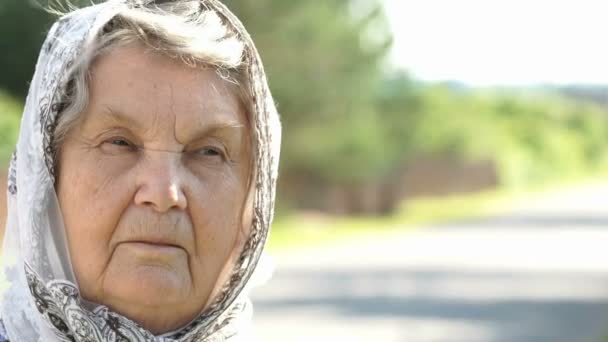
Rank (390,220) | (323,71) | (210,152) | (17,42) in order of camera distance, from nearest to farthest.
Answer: (210,152), (17,42), (323,71), (390,220)

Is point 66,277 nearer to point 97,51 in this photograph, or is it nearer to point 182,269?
point 182,269

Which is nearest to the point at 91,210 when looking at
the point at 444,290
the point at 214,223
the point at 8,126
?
the point at 214,223

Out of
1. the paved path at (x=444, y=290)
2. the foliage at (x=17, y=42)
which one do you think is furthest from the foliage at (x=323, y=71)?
the foliage at (x=17, y=42)

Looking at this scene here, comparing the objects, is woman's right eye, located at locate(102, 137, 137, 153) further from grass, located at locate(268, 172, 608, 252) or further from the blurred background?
grass, located at locate(268, 172, 608, 252)

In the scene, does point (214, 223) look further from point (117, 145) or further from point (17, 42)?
point (17, 42)

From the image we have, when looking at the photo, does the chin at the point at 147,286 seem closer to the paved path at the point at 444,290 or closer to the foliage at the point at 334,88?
the paved path at the point at 444,290

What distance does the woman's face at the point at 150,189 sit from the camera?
→ 2107 millimetres

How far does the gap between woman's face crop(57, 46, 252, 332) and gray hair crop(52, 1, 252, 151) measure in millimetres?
16

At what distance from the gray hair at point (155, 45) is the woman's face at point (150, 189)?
2 cm

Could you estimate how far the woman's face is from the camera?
2.11 m

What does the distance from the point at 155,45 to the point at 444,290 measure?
1257 cm

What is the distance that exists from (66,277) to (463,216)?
27.0 m

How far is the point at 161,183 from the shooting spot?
2.12 meters

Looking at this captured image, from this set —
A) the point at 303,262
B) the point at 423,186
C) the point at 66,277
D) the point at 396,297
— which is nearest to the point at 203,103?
the point at 66,277
